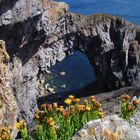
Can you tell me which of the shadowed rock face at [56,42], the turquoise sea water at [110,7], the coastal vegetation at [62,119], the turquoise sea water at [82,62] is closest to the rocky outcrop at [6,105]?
the coastal vegetation at [62,119]

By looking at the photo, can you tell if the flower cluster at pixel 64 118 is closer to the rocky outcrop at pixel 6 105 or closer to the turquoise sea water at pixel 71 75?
the rocky outcrop at pixel 6 105

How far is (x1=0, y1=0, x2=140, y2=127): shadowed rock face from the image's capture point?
2859cm

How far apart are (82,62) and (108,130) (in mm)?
53505

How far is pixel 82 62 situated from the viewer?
60156 mm

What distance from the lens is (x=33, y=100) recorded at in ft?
118

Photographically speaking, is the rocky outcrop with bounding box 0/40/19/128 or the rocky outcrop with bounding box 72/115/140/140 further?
the rocky outcrop with bounding box 0/40/19/128

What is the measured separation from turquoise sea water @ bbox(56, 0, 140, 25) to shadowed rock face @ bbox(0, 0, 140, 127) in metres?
24.0

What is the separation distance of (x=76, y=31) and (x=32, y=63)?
4926mm

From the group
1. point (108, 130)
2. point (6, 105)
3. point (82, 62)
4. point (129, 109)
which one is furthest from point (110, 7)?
point (108, 130)

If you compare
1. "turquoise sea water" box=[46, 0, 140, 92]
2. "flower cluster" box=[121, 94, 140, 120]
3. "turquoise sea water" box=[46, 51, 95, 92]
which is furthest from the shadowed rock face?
"flower cluster" box=[121, 94, 140, 120]

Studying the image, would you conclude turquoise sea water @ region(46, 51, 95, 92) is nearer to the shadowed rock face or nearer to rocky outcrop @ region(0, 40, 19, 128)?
the shadowed rock face

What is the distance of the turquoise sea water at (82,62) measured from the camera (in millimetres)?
52684

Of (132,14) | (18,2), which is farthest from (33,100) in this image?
(132,14)

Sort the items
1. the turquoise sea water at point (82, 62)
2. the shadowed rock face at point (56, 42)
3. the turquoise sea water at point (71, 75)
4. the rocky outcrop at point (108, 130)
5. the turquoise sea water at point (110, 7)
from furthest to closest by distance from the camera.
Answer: the turquoise sea water at point (110, 7), the turquoise sea water at point (82, 62), the turquoise sea water at point (71, 75), the shadowed rock face at point (56, 42), the rocky outcrop at point (108, 130)
